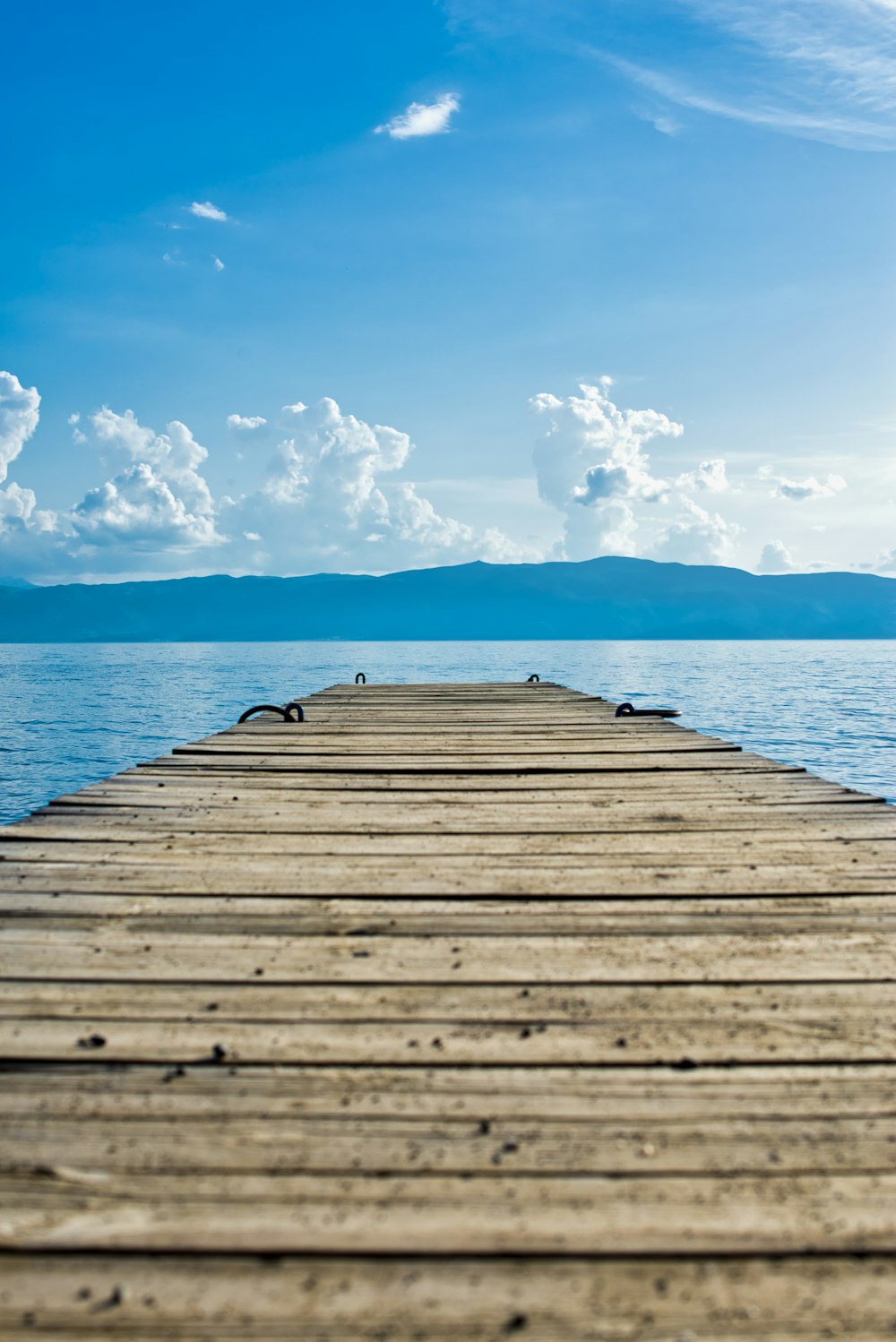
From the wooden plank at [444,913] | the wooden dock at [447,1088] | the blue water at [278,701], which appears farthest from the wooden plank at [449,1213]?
the blue water at [278,701]

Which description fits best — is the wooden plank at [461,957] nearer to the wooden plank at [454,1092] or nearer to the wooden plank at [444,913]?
the wooden plank at [444,913]

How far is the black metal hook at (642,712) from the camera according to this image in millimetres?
8562

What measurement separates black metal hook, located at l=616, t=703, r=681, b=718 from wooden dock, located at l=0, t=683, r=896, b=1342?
4.72 m

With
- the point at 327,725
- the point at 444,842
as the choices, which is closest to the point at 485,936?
the point at 444,842

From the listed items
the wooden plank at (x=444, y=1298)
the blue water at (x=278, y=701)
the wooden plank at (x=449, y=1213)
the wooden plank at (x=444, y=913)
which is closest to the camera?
the wooden plank at (x=444, y=1298)

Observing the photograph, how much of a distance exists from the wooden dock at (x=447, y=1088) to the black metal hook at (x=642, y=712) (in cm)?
472

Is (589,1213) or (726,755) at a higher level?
(726,755)

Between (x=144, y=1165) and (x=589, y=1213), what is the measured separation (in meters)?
0.79

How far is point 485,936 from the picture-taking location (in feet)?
8.75

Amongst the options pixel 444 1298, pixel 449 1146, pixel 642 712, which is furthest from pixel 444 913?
pixel 642 712

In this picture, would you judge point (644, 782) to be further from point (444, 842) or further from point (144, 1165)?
point (144, 1165)

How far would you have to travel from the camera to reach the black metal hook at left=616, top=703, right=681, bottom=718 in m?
8.56

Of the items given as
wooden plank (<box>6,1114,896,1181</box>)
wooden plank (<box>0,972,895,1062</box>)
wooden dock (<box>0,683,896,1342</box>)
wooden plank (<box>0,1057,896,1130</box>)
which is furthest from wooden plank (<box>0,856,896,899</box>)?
wooden plank (<box>6,1114,896,1181</box>)

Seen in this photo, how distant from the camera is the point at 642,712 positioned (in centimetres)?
875
